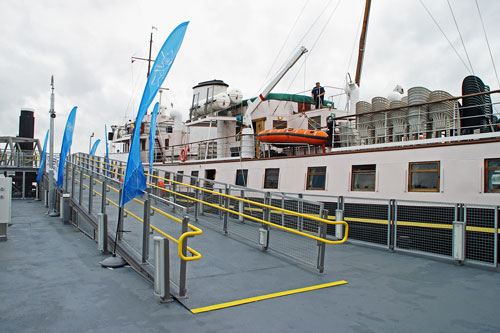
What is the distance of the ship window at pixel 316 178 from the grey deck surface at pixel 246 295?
14.0 feet

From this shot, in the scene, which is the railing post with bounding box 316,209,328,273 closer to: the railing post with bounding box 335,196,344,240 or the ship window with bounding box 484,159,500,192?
the railing post with bounding box 335,196,344,240

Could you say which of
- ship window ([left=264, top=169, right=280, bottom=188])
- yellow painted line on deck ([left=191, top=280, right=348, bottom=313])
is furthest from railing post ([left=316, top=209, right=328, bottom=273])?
ship window ([left=264, top=169, right=280, bottom=188])

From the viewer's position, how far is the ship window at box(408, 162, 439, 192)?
947 centimetres

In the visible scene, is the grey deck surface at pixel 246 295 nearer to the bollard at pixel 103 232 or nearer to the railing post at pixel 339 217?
the bollard at pixel 103 232

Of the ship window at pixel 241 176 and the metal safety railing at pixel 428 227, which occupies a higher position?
the ship window at pixel 241 176

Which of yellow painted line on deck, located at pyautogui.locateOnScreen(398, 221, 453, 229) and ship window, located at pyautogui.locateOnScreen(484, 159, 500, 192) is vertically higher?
ship window, located at pyautogui.locateOnScreen(484, 159, 500, 192)

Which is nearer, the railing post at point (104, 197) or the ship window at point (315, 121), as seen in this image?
the railing post at point (104, 197)

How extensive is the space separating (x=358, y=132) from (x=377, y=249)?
434cm

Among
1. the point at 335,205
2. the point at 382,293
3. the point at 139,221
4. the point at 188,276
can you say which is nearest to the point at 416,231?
the point at 335,205

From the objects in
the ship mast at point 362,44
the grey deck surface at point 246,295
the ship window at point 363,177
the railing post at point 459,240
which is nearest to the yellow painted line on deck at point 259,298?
the grey deck surface at point 246,295

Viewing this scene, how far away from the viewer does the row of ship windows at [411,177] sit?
8516 millimetres

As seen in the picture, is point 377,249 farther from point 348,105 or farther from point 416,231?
point 348,105

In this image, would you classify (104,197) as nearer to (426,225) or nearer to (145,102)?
(145,102)

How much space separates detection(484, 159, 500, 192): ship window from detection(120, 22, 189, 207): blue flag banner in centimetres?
746
